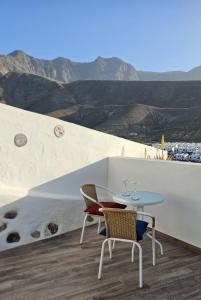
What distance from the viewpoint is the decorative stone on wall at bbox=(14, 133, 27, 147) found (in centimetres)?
388

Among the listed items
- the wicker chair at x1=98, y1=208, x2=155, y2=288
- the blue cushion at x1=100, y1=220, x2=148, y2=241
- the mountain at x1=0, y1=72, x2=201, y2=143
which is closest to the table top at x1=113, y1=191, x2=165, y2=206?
the blue cushion at x1=100, y1=220, x2=148, y2=241

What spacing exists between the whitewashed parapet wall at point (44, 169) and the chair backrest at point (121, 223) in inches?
62.5

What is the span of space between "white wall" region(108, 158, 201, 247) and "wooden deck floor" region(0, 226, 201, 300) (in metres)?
0.23

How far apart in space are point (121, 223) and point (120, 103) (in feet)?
227

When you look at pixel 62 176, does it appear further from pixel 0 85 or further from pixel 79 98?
pixel 0 85

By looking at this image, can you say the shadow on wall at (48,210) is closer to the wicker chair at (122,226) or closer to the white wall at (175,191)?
the white wall at (175,191)

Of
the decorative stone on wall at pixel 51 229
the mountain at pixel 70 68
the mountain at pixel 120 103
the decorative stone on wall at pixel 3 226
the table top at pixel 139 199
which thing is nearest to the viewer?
the table top at pixel 139 199

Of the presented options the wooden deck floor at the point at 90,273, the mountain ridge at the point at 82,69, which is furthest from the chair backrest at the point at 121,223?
the mountain ridge at the point at 82,69

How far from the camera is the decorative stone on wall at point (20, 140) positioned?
12.7ft

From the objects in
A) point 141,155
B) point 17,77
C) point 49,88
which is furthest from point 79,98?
point 141,155

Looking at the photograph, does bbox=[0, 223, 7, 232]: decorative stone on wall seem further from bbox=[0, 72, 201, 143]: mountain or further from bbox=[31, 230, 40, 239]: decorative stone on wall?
bbox=[0, 72, 201, 143]: mountain

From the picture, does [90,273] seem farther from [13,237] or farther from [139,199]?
[13,237]

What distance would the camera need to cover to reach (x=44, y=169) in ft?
13.8

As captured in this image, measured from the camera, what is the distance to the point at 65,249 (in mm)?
3572
